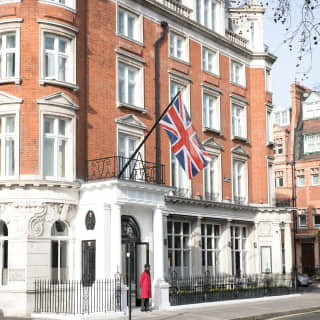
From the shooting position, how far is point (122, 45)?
28.9 m

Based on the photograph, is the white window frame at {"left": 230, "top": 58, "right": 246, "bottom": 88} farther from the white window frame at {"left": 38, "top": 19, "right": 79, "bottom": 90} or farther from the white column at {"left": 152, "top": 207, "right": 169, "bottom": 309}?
the white column at {"left": 152, "top": 207, "right": 169, "bottom": 309}

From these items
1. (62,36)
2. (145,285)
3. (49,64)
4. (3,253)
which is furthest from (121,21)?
(145,285)

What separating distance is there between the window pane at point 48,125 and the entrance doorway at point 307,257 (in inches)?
1649

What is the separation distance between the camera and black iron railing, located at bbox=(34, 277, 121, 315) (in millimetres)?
22484

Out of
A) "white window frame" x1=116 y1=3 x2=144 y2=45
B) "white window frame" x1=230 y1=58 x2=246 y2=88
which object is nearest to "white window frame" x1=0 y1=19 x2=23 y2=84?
"white window frame" x1=116 y1=3 x2=144 y2=45

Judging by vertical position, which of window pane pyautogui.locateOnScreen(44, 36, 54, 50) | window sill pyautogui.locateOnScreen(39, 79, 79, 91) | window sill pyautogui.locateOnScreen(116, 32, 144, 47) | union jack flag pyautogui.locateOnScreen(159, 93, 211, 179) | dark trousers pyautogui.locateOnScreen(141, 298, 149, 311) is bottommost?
dark trousers pyautogui.locateOnScreen(141, 298, 149, 311)

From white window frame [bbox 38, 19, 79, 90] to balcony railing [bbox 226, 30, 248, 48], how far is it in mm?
14305

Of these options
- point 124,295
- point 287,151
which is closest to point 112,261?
point 124,295

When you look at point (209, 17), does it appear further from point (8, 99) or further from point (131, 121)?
point (8, 99)

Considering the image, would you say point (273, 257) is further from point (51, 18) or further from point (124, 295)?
point (51, 18)

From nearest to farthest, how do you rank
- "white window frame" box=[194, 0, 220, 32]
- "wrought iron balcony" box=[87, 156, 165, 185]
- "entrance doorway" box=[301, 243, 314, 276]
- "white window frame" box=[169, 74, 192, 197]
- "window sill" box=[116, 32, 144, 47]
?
"wrought iron balcony" box=[87, 156, 165, 185] → "window sill" box=[116, 32, 144, 47] → "white window frame" box=[169, 74, 192, 197] → "white window frame" box=[194, 0, 220, 32] → "entrance doorway" box=[301, 243, 314, 276]

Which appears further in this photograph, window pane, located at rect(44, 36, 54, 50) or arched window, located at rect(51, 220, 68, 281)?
window pane, located at rect(44, 36, 54, 50)

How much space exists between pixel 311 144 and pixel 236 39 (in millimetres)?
28425

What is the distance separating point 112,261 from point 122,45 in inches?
420
